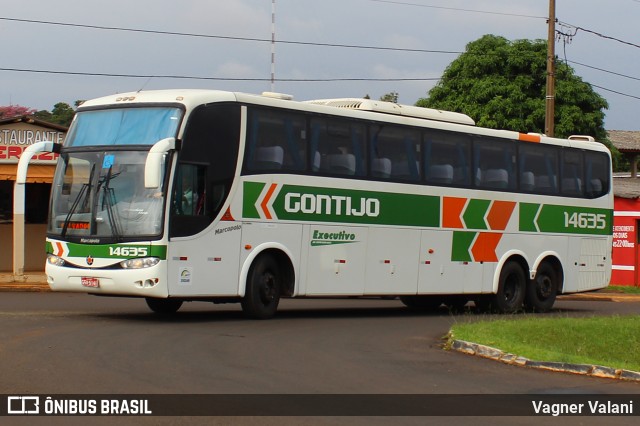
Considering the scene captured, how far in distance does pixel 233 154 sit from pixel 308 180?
181 cm

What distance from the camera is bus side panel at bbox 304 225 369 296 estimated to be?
63.1 feet

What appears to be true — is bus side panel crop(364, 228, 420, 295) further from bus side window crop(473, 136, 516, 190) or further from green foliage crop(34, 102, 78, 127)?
green foliage crop(34, 102, 78, 127)

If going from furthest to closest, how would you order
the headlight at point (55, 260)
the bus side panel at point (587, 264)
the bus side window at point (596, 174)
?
the bus side window at point (596, 174)
the bus side panel at point (587, 264)
the headlight at point (55, 260)

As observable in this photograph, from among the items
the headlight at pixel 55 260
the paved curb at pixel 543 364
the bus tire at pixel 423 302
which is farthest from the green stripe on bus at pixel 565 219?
the headlight at pixel 55 260

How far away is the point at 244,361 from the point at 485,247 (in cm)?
1105

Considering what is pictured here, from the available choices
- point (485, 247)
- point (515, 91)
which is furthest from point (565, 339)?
point (515, 91)

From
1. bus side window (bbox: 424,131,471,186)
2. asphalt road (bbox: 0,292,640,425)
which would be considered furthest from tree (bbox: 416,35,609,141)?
asphalt road (bbox: 0,292,640,425)

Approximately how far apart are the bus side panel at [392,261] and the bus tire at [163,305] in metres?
3.46

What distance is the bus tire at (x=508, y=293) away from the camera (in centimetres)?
2327

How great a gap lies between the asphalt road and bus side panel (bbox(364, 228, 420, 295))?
1.00 metres

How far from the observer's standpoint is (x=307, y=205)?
1900cm

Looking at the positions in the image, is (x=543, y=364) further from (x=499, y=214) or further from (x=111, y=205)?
(x=499, y=214)

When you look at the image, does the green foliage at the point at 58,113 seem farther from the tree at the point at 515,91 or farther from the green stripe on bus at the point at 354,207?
the green stripe on bus at the point at 354,207

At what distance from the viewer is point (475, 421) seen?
930 cm
